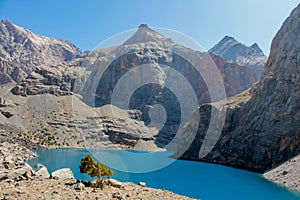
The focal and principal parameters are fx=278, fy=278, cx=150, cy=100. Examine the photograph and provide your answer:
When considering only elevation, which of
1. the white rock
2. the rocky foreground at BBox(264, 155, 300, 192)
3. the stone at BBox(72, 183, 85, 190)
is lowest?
the rocky foreground at BBox(264, 155, 300, 192)

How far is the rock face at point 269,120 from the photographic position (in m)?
78.2

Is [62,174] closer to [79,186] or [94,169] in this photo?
[94,169]

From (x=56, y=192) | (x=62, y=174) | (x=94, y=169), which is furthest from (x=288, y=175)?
(x=56, y=192)


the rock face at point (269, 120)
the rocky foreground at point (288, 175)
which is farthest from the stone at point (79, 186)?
the rock face at point (269, 120)

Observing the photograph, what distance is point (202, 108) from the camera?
118m

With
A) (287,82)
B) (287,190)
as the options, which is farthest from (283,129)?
(287,190)

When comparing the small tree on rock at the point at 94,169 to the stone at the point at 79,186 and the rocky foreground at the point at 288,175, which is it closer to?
the stone at the point at 79,186

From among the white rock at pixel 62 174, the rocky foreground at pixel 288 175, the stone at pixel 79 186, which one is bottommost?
the rocky foreground at pixel 288 175

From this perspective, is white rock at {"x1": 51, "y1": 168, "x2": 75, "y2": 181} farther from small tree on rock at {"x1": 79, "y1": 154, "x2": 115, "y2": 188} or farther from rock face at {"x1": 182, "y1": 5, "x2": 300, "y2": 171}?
rock face at {"x1": 182, "y1": 5, "x2": 300, "y2": 171}

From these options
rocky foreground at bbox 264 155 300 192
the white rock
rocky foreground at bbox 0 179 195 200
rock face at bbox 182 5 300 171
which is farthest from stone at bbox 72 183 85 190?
rock face at bbox 182 5 300 171

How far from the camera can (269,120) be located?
8556cm

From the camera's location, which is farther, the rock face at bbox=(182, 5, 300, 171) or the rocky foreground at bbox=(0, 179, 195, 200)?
the rock face at bbox=(182, 5, 300, 171)

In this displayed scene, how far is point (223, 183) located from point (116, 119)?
13416cm

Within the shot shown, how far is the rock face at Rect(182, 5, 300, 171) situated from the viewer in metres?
78.2
